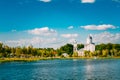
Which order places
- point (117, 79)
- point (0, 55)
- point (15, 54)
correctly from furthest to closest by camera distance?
point (15, 54) < point (0, 55) < point (117, 79)

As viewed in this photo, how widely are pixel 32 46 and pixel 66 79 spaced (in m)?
109

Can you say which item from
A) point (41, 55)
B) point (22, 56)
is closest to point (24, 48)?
point (22, 56)

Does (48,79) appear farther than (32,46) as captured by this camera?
No

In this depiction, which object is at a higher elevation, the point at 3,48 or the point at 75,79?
the point at 3,48

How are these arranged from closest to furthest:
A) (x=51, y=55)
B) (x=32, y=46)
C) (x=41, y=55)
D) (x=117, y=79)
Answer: (x=117, y=79) → (x=32, y=46) → (x=41, y=55) → (x=51, y=55)

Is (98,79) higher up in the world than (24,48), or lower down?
lower down

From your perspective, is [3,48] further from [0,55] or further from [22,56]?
[22,56]

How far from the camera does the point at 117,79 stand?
45.3 m

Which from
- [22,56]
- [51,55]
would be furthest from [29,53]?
[51,55]

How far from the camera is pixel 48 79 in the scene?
47031 mm

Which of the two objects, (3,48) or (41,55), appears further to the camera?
(41,55)

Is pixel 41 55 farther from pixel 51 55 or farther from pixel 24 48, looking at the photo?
pixel 24 48

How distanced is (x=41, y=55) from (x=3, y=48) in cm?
4989

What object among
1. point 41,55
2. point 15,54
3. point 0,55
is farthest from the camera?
point 41,55
